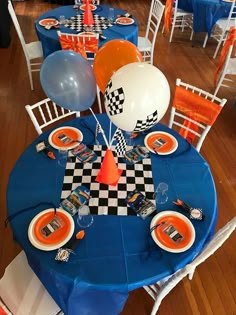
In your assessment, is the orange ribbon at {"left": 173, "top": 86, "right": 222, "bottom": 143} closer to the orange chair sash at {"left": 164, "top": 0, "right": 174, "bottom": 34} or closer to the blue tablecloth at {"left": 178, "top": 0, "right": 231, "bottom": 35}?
the blue tablecloth at {"left": 178, "top": 0, "right": 231, "bottom": 35}

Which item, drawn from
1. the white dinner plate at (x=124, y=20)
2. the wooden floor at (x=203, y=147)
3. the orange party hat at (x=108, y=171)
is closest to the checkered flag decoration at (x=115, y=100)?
the orange party hat at (x=108, y=171)

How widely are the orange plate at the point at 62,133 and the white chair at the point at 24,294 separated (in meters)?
0.70

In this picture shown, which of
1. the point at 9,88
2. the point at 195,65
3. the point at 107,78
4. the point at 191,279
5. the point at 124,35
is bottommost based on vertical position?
the point at 191,279

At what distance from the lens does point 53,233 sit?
1321 millimetres

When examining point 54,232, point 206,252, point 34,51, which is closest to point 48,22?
point 34,51

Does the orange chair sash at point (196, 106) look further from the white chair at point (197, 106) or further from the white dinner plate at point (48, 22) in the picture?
the white dinner plate at point (48, 22)

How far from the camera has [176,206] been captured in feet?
4.75

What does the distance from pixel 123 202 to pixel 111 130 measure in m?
0.59

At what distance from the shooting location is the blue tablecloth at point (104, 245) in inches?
47.4

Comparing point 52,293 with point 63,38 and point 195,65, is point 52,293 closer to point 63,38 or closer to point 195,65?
point 63,38

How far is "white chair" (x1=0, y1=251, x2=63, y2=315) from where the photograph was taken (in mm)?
1316

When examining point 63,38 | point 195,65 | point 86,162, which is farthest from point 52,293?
point 195,65

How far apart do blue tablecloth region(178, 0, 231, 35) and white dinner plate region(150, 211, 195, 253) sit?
3.65 m

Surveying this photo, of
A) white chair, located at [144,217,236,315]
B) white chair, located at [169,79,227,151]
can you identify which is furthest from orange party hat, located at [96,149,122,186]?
white chair, located at [169,79,227,151]
